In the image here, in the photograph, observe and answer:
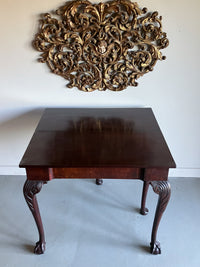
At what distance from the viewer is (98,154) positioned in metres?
1.23

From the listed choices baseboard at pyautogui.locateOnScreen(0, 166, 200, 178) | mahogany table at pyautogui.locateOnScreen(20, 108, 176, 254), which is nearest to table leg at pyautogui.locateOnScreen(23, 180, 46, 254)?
mahogany table at pyautogui.locateOnScreen(20, 108, 176, 254)

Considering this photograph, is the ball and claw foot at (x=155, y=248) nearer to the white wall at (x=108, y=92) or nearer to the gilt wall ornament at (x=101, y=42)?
the white wall at (x=108, y=92)

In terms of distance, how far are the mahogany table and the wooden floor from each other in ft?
0.37

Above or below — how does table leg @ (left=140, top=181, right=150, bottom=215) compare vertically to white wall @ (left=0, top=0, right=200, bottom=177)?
below

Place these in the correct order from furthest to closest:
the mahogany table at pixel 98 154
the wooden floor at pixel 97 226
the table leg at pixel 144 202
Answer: the table leg at pixel 144 202
the wooden floor at pixel 97 226
the mahogany table at pixel 98 154

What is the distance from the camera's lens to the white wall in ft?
4.99

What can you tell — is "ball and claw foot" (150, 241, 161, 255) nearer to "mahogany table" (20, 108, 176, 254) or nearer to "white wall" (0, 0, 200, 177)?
"mahogany table" (20, 108, 176, 254)

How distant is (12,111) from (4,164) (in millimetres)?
534

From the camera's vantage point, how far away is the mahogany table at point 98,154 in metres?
1.17

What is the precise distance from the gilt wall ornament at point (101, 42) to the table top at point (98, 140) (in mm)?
242

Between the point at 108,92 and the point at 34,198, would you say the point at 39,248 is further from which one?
the point at 108,92

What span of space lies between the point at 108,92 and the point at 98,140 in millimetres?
529

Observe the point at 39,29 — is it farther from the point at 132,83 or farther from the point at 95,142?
the point at 95,142

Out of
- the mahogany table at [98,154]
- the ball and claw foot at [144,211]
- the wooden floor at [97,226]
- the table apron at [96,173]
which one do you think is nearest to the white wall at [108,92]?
the mahogany table at [98,154]
